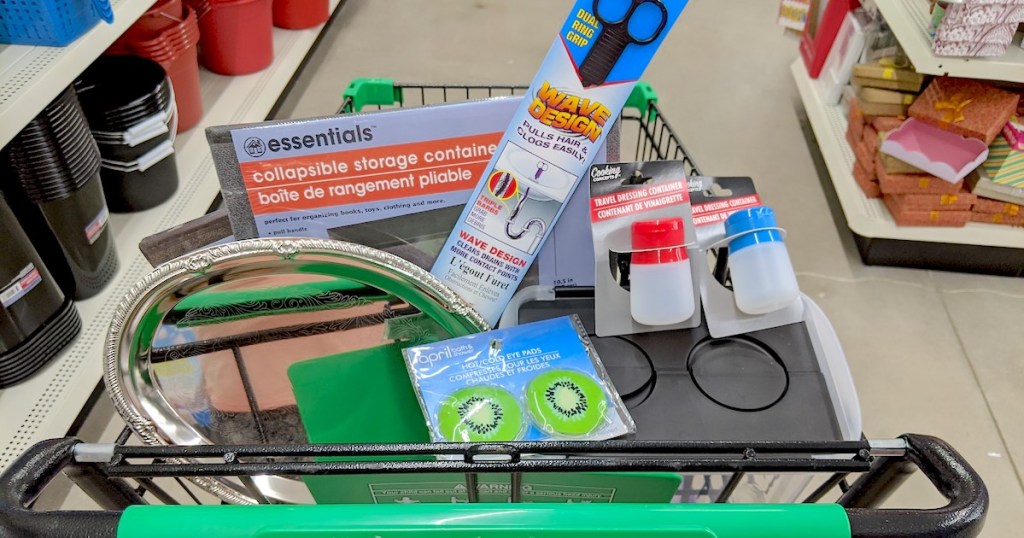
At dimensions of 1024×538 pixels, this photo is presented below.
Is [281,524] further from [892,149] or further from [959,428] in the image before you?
[892,149]

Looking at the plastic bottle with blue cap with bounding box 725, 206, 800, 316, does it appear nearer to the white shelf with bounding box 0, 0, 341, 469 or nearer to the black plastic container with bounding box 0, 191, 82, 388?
the white shelf with bounding box 0, 0, 341, 469

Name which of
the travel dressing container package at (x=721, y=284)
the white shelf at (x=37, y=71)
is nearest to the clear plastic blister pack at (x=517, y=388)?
the travel dressing container package at (x=721, y=284)

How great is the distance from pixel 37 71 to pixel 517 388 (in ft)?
3.03

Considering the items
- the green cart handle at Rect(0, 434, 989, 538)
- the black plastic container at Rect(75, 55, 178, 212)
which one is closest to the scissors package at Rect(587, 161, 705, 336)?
the green cart handle at Rect(0, 434, 989, 538)

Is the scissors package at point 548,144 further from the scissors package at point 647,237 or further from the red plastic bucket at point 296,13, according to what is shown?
the red plastic bucket at point 296,13

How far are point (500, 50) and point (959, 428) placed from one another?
1.57m

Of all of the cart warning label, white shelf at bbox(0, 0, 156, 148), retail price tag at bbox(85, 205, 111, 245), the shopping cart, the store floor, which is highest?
the shopping cart

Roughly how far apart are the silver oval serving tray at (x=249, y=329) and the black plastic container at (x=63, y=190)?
683 millimetres

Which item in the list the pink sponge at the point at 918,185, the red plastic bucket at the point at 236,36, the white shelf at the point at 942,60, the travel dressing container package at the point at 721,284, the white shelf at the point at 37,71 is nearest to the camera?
the travel dressing container package at the point at 721,284

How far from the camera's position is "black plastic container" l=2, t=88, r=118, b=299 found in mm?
1101

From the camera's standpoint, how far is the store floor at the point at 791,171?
50.4 inches

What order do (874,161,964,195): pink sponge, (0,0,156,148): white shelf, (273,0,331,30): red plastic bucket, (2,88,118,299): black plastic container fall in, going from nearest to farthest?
(0,0,156,148): white shelf, (2,88,118,299): black plastic container, (874,161,964,195): pink sponge, (273,0,331,30): red plastic bucket

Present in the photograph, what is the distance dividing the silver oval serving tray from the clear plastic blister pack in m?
0.05

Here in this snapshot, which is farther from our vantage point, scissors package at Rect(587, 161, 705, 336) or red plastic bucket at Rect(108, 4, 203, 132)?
red plastic bucket at Rect(108, 4, 203, 132)
